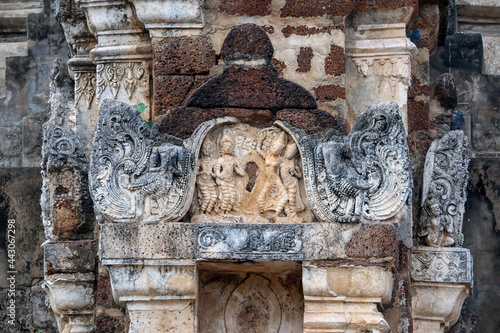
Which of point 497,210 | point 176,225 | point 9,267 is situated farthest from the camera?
point 9,267

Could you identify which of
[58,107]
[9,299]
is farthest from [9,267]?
[58,107]

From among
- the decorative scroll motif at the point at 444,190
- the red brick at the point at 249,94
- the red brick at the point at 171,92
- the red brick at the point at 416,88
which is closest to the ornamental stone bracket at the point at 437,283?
the decorative scroll motif at the point at 444,190

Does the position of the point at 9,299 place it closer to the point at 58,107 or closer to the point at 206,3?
the point at 58,107

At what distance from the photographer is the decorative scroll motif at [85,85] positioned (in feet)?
30.3

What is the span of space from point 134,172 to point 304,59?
1602mm

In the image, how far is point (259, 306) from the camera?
27.2 feet

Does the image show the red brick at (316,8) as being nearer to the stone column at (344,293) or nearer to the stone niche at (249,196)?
the stone niche at (249,196)

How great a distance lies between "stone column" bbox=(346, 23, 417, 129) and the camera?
8680 millimetres

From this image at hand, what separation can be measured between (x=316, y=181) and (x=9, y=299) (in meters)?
4.11

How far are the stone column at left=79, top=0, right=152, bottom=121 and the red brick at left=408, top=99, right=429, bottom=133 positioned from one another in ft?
6.90

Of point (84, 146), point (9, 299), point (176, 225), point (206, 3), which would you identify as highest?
point (206, 3)

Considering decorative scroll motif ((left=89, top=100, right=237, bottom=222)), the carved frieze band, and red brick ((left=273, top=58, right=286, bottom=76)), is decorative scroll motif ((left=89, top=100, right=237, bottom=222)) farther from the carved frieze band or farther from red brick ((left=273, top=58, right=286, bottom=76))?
red brick ((left=273, top=58, right=286, bottom=76))

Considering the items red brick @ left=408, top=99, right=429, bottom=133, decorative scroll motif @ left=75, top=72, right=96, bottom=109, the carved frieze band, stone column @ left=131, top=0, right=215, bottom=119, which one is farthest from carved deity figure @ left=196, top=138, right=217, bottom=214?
red brick @ left=408, top=99, right=429, bottom=133

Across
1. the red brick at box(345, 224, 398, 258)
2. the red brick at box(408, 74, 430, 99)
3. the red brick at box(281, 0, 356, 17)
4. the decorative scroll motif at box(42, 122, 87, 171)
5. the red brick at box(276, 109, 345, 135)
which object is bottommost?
the red brick at box(345, 224, 398, 258)
